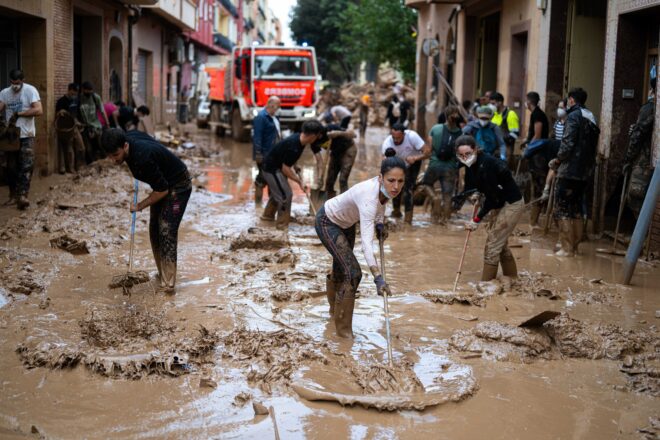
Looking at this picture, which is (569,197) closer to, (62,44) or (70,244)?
(70,244)

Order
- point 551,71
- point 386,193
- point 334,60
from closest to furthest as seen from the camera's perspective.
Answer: point 386,193 → point 551,71 → point 334,60

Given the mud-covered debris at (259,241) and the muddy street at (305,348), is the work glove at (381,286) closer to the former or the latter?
the muddy street at (305,348)

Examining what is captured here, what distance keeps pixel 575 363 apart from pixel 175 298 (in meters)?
3.35

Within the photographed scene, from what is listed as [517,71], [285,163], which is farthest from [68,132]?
[517,71]

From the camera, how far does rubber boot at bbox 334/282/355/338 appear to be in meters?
6.00

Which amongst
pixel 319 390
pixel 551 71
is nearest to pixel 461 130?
pixel 551 71

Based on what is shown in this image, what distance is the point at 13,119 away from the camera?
34.7 feet

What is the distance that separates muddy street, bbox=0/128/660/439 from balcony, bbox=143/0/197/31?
16595mm

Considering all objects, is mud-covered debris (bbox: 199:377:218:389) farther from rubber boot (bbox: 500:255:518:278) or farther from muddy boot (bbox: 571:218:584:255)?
muddy boot (bbox: 571:218:584:255)

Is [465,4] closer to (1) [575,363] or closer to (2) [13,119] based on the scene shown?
(2) [13,119]

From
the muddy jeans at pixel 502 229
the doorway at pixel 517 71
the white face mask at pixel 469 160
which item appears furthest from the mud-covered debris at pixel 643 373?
the doorway at pixel 517 71

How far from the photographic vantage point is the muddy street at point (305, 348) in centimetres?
458

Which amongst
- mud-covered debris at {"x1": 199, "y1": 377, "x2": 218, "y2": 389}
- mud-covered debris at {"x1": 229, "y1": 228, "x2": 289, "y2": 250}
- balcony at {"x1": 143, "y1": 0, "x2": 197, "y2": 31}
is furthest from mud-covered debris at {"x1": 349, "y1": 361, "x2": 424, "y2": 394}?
balcony at {"x1": 143, "y1": 0, "x2": 197, "y2": 31}

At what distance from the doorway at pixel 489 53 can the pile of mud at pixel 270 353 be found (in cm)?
1400
